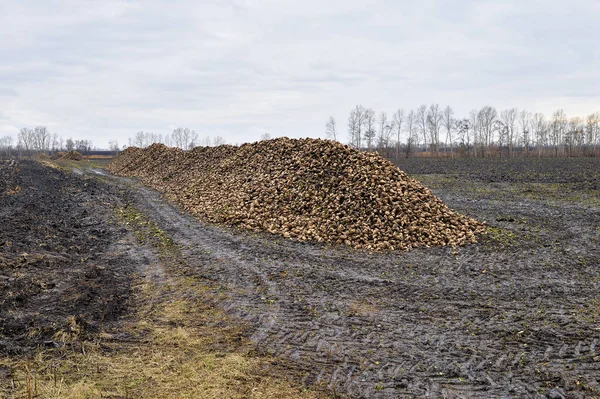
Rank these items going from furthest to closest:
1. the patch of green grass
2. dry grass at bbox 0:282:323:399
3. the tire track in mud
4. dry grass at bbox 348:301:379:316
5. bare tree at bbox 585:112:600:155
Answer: bare tree at bbox 585:112:600:155
the patch of green grass
dry grass at bbox 348:301:379:316
the tire track in mud
dry grass at bbox 0:282:323:399

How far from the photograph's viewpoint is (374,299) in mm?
7000

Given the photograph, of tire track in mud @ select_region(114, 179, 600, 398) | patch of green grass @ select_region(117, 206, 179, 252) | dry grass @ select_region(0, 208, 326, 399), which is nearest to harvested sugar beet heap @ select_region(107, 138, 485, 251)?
tire track in mud @ select_region(114, 179, 600, 398)

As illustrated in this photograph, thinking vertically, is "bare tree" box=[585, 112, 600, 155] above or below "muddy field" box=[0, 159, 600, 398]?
above

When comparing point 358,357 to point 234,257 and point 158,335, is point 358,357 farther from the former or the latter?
point 234,257

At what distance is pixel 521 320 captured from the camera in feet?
19.8

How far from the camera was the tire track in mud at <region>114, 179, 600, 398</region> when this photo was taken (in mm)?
4547

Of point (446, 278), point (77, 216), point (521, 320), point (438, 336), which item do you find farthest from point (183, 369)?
point (77, 216)

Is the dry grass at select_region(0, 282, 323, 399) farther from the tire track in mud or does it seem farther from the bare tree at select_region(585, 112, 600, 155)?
the bare tree at select_region(585, 112, 600, 155)

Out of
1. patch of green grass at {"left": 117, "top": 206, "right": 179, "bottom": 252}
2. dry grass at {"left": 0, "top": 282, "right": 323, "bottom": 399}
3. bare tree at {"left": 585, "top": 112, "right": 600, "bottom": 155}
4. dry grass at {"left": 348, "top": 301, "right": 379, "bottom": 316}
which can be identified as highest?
bare tree at {"left": 585, "top": 112, "right": 600, "bottom": 155}

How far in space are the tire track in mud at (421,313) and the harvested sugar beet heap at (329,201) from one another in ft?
2.49

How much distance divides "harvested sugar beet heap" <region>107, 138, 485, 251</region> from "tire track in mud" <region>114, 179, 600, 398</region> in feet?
2.49

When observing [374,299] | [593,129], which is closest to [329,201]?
[374,299]

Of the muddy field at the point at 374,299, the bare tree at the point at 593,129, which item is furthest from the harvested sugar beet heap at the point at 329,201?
the bare tree at the point at 593,129

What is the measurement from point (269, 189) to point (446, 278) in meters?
7.33
